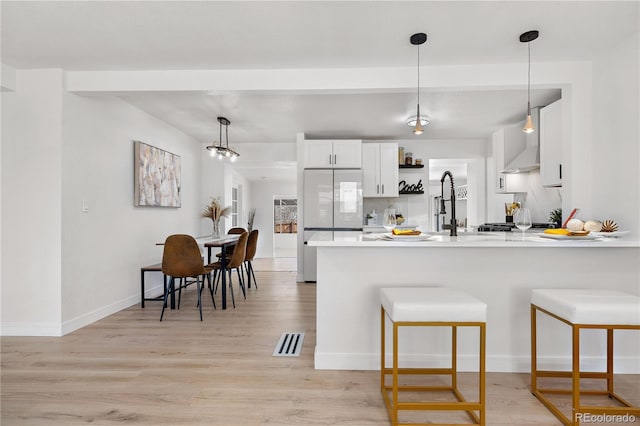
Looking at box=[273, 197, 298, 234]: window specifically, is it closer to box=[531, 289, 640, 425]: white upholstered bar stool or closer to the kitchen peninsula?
the kitchen peninsula

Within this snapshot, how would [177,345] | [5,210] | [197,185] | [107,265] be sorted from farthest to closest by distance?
[197,185]
[107,265]
[5,210]
[177,345]

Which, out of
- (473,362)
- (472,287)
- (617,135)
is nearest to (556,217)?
(617,135)

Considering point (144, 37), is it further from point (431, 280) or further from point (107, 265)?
point (431, 280)

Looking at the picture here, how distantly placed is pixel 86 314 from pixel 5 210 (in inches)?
45.5

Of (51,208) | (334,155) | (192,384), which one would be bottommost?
(192,384)

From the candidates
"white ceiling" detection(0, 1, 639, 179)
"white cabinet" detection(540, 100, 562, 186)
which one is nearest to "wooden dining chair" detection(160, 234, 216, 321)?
"white ceiling" detection(0, 1, 639, 179)

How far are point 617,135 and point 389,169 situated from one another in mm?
3192

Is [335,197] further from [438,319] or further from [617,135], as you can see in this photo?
[438,319]

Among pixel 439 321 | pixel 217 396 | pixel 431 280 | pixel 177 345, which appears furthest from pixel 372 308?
pixel 177 345

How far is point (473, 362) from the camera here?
232cm

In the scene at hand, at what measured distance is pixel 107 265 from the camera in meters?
3.63

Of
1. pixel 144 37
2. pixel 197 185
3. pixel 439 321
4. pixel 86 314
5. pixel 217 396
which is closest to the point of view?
pixel 439 321

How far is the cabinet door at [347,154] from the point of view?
17.6 ft

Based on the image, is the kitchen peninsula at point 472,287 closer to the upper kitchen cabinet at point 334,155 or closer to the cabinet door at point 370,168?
the upper kitchen cabinet at point 334,155
